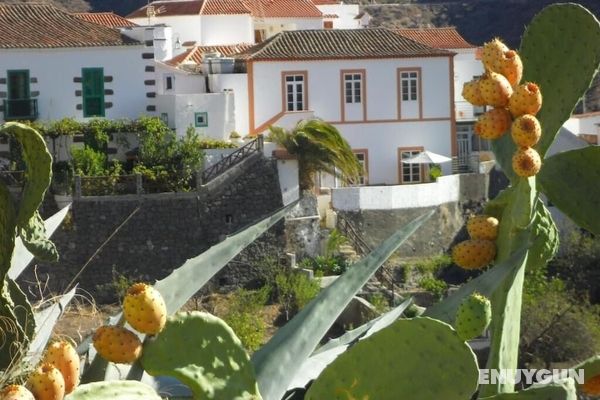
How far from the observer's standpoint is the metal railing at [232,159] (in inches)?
1304

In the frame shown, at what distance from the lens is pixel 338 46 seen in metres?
37.2

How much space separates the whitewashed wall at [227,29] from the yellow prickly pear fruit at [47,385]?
40.8 meters

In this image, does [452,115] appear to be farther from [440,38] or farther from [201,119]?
[440,38]

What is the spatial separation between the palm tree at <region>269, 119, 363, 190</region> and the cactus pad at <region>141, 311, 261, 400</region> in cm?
2829

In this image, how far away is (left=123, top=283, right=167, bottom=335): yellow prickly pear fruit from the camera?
473 centimetres

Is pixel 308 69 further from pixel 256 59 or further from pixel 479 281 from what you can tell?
pixel 479 281

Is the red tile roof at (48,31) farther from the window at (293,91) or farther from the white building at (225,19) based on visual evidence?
the white building at (225,19)

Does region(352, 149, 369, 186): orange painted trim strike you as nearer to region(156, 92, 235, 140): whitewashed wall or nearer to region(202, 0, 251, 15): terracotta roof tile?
region(156, 92, 235, 140): whitewashed wall

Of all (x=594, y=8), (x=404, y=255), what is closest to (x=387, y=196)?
(x=404, y=255)

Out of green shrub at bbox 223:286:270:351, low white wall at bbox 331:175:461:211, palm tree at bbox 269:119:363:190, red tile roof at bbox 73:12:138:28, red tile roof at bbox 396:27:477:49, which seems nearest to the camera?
green shrub at bbox 223:286:270:351

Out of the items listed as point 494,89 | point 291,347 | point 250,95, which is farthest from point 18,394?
point 250,95

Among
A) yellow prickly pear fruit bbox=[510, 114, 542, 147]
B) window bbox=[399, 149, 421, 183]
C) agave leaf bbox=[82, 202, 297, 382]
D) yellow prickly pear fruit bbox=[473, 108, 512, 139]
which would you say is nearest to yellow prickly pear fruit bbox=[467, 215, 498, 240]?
yellow prickly pear fruit bbox=[473, 108, 512, 139]

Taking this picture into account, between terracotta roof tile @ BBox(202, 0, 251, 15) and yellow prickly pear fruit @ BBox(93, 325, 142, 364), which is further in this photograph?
terracotta roof tile @ BBox(202, 0, 251, 15)

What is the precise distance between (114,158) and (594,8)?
41.6 meters
